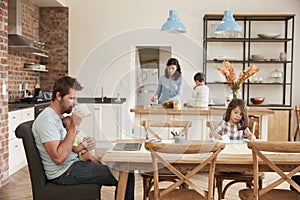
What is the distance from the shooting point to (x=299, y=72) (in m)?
7.23

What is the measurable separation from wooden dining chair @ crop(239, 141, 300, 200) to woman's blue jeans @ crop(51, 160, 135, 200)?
92cm

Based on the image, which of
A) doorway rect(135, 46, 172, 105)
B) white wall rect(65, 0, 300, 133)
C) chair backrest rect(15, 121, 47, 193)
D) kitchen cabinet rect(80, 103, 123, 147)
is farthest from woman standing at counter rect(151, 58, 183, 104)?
doorway rect(135, 46, 172, 105)

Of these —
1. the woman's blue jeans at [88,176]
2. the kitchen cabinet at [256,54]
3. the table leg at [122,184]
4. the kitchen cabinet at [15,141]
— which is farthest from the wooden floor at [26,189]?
the kitchen cabinet at [256,54]

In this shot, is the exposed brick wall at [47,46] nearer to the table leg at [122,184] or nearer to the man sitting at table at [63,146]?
the man sitting at table at [63,146]

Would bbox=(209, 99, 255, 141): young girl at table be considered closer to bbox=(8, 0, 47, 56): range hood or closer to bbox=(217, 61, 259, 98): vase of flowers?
bbox=(217, 61, 259, 98): vase of flowers

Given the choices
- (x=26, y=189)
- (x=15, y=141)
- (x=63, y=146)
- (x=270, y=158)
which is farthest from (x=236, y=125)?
(x=15, y=141)

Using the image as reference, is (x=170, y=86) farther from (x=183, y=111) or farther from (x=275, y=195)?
(x=275, y=195)

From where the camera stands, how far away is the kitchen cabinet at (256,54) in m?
7.00

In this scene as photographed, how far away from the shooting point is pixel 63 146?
8.01 ft

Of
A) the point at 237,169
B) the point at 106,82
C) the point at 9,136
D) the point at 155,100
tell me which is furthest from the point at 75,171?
the point at 106,82

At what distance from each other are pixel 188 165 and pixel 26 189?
2.27 m

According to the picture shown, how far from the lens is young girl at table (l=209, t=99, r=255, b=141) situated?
334 centimetres

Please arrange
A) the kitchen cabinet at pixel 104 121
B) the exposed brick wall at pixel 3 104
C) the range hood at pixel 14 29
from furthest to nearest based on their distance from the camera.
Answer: the kitchen cabinet at pixel 104 121
the range hood at pixel 14 29
the exposed brick wall at pixel 3 104

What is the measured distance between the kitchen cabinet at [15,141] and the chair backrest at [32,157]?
2062 mm
